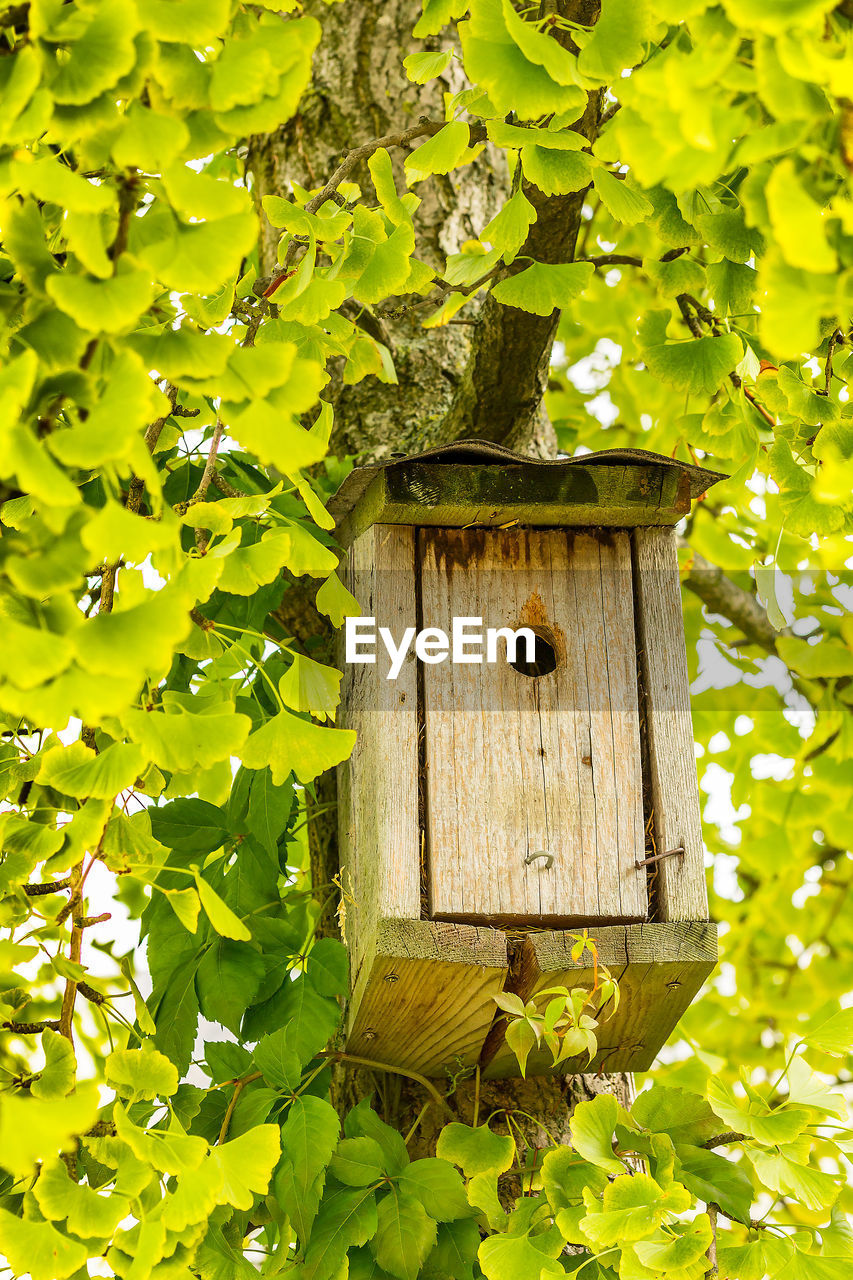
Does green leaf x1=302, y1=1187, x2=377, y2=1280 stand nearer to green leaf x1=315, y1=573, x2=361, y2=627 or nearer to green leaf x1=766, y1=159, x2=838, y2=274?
green leaf x1=315, y1=573, x2=361, y2=627

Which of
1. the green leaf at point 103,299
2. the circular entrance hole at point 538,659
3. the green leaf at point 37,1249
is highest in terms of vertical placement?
→ the circular entrance hole at point 538,659

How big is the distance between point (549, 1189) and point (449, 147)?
3.93ft

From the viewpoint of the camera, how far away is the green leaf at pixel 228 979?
1.65 m

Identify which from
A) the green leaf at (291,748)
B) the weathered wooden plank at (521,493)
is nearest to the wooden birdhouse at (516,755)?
the weathered wooden plank at (521,493)

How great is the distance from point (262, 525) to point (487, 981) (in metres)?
0.73

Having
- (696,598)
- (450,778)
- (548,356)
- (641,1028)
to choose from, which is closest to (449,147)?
(548,356)

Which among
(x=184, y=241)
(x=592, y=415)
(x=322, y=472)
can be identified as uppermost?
(x=592, y=415)

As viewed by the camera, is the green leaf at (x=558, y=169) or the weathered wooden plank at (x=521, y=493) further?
the weathered wooden plank at (x=521, y=493)

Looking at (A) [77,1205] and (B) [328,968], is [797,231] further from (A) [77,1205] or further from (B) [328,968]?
(B) [328,968]

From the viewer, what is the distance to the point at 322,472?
219 centimetres

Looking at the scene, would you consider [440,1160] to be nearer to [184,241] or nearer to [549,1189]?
[549,1189]

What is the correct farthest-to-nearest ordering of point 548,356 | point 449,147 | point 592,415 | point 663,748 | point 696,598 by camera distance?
1. point 592,415
2. point 696,598
3. point 548,356
4. point 663,748
5. point 449,147

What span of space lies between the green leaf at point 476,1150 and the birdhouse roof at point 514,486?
785mm

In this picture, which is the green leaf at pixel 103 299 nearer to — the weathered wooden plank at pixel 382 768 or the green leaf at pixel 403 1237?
the weathered wooden plank at pixel 382 768
